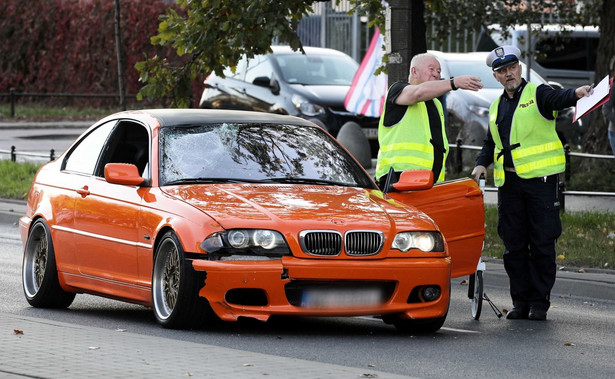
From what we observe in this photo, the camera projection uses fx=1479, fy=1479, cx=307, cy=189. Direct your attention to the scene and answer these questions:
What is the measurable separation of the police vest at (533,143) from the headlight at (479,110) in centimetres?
1185

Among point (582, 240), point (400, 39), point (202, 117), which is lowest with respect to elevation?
point (582, 240)

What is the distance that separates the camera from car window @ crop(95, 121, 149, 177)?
1016 centimetres

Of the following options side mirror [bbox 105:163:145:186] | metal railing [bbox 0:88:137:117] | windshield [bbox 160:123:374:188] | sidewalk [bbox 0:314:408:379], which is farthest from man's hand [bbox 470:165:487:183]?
metal railing [bbox 0:88:137:117]

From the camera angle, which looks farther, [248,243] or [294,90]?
[294,90]

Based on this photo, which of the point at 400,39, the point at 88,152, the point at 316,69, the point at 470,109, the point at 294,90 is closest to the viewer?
the point at 88,152

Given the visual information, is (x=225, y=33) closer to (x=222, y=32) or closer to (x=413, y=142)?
(x=222, y=32)

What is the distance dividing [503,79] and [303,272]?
255cm

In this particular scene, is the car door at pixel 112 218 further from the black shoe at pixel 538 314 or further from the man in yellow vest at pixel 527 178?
the black shoe at pixel 538 314

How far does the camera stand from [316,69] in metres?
23.6

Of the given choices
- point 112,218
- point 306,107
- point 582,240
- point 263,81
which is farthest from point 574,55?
point 112,218

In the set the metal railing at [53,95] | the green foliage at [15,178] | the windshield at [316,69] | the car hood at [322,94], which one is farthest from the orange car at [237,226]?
the metal railing at [53,95]

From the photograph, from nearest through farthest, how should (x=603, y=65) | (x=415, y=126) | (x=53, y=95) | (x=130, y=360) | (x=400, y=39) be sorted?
1. (x=130, y=360)
2. (x=415, y=126)
3. (x=400, y=39)
4. (x=603, y=65)
5. (x=53, y=95)

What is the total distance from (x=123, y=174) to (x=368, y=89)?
12.4 m

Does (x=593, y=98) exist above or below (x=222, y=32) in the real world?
below
